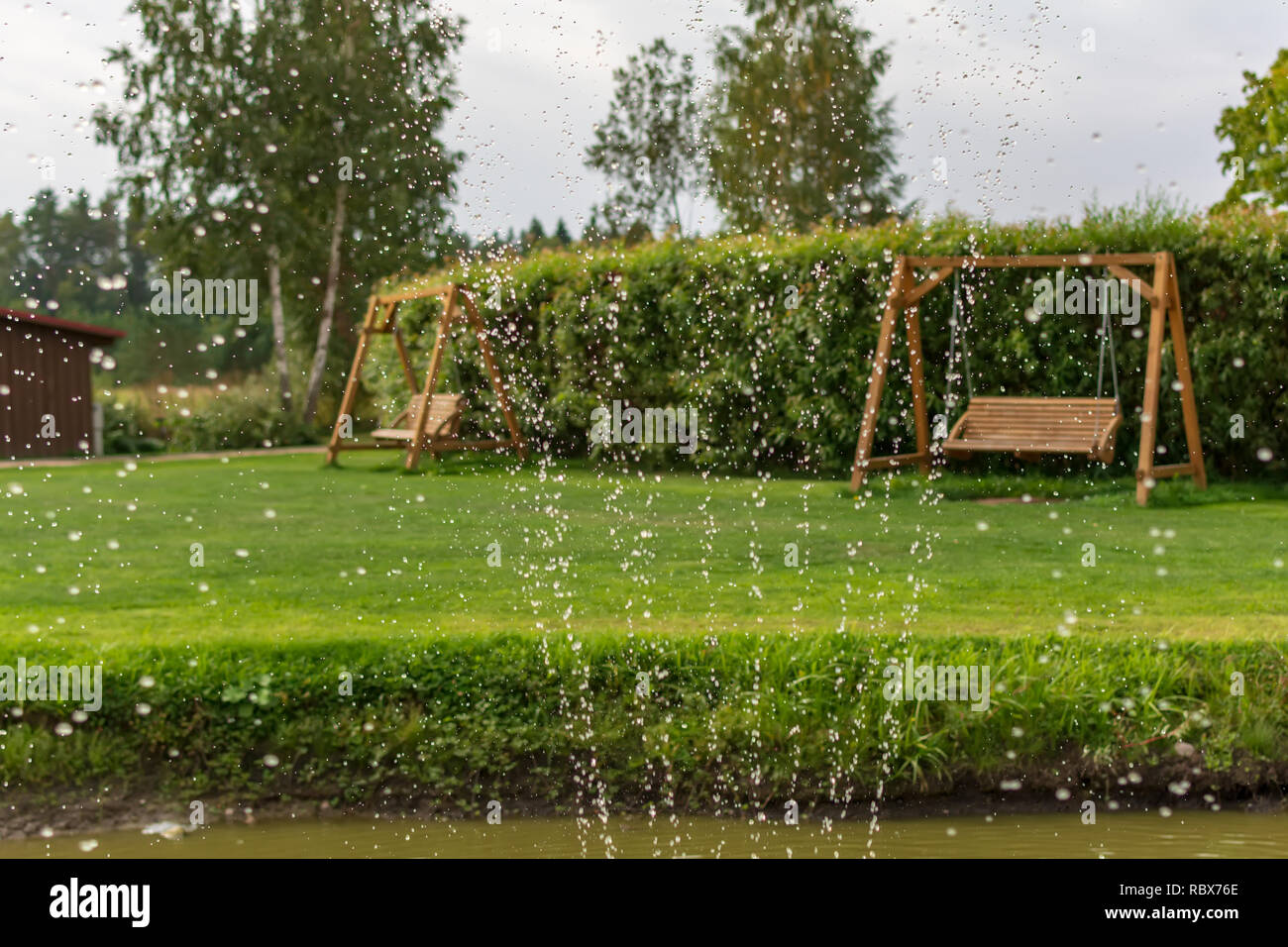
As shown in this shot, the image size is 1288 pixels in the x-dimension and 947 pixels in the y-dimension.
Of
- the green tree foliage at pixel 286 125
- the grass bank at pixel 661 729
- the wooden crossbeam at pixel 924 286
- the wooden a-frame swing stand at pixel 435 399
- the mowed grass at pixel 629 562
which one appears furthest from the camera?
the green tree foliage at pixel 286 125

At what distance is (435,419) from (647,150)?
949 inches

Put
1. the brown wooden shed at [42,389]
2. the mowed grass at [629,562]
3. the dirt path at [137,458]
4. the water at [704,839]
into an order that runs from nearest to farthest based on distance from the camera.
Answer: the water at [704,839] → the mowed grass at [629,562] → the dirt path at [137,458] → the brown wooden shed at [42,389]

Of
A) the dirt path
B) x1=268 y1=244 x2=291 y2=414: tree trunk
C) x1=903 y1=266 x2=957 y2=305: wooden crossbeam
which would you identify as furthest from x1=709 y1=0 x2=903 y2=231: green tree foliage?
x1=903 y1=266 x2=957 y2=305: wooden crossbeam

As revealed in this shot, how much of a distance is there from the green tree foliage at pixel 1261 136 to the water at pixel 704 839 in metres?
23.3

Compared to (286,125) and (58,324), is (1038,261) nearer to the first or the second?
(58,324)

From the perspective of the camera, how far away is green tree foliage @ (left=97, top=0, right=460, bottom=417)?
99.8 ft

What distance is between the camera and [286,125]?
30.9m

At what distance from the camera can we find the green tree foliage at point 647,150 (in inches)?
1453

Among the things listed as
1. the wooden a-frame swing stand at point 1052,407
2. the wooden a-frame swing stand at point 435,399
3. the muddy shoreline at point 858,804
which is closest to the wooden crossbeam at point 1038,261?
the wooden a-frame swing stand at point 1052,407

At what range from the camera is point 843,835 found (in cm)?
515

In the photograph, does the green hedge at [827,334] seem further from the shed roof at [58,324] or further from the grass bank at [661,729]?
the shed roof at [58,324]
